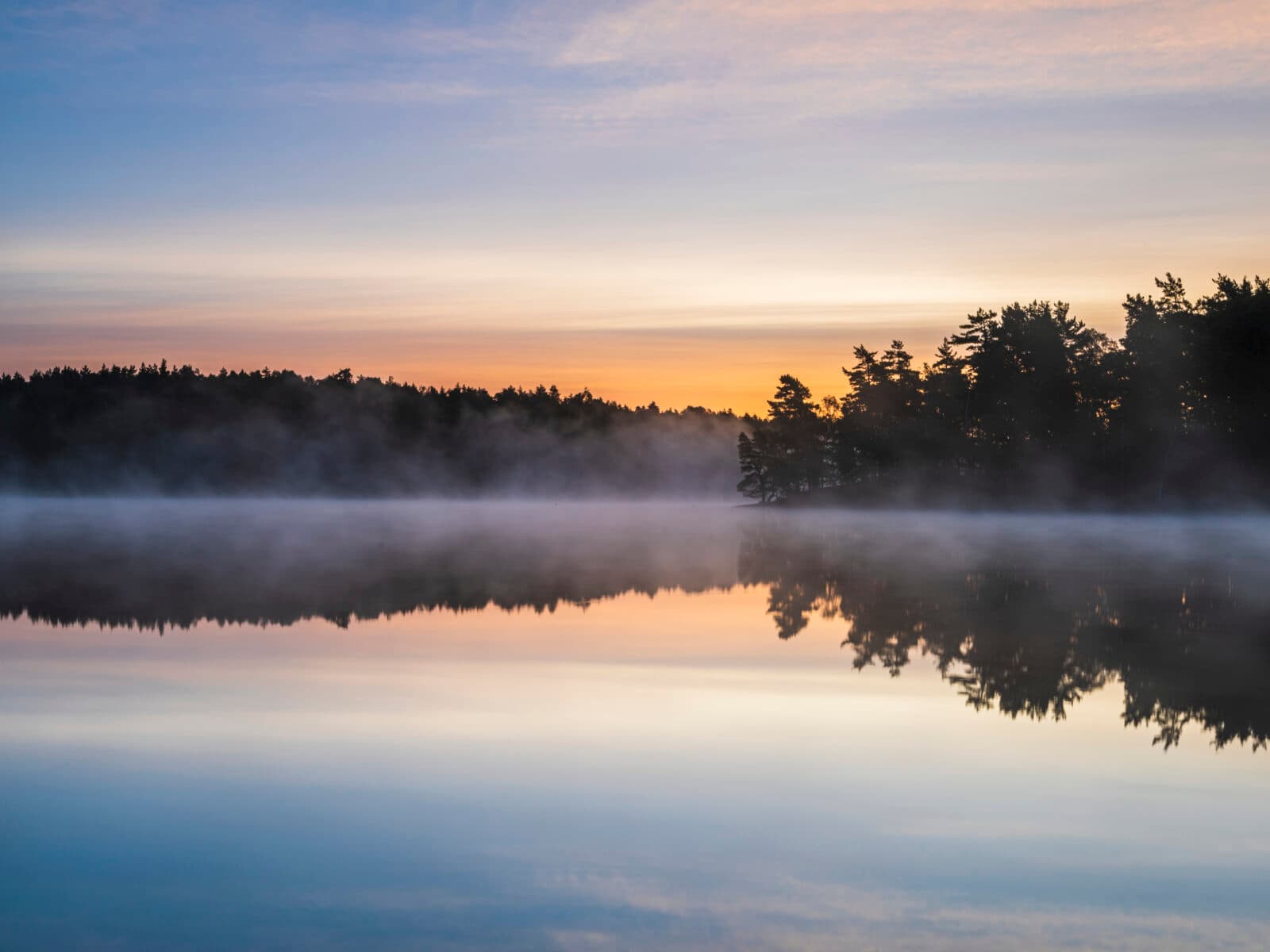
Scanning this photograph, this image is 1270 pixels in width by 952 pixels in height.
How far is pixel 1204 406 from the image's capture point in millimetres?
68125

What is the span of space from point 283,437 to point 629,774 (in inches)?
6551

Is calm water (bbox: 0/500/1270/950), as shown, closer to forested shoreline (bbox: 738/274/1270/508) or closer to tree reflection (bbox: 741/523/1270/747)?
tree reflection (bbox: 741/523/1270/747)

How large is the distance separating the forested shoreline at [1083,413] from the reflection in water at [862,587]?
70.8 feet

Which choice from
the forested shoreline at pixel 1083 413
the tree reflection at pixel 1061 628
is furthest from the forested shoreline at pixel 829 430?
the tree reflection at pixel 1061 628

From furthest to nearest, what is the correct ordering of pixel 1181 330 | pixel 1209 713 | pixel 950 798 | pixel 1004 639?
pixel 1181 330, pixel 1004 639, pixel 1209 713, pixel 950 798

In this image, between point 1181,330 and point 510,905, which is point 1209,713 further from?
point 1181,330

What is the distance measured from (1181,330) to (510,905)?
69.1m

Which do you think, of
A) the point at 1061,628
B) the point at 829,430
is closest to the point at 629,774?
the point at 1061,628

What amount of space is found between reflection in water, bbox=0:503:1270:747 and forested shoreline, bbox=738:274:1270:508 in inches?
850

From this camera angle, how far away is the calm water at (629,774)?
5.73m

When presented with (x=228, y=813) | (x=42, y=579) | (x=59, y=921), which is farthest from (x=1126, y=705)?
(x=42, y=579)

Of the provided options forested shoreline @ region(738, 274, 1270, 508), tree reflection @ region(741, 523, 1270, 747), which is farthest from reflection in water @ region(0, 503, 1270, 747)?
forested shoreline @ region(738, 274, 1270, 508)

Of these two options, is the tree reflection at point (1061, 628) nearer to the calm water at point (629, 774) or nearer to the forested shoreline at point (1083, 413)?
the calm water at point (629, 774)

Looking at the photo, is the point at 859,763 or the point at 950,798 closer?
the point at 950,798
